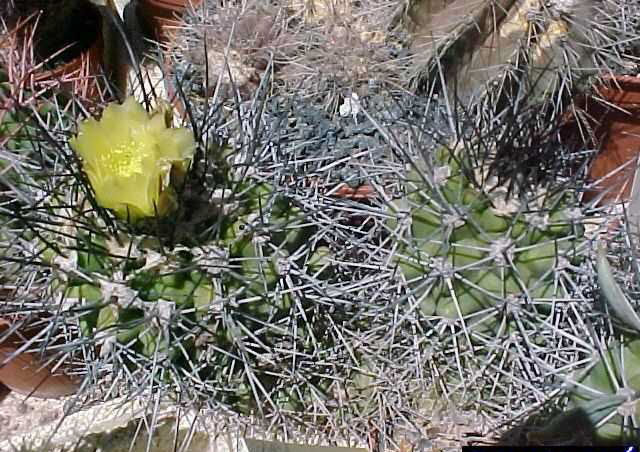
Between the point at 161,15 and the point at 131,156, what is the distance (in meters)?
0.97

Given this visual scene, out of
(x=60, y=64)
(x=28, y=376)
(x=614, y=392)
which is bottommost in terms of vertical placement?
(x=28, y=376)

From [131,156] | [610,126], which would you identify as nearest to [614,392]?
[131,156]

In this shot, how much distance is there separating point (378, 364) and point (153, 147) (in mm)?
505

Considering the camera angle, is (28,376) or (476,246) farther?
(28,376)

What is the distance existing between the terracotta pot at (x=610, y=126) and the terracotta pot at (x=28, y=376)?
97 centimetres

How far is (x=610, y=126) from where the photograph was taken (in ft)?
4.50

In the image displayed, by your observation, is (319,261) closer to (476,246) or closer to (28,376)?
(476,246)

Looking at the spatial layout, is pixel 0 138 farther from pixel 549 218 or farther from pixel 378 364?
pixel 549 218

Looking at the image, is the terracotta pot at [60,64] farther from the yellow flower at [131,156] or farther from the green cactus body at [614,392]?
the green cactus body at [614,392]

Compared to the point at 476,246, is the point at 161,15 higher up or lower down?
higher up

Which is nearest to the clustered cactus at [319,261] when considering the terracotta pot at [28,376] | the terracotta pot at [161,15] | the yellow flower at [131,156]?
the yellow flower at [131,156]

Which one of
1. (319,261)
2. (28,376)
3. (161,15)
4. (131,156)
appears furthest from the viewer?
(161,15)

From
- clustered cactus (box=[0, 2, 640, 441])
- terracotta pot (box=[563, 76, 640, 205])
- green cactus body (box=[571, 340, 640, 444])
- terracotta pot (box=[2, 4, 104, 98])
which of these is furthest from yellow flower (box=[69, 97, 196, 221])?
terracotta pot (box=[563, 76, 640, 205])

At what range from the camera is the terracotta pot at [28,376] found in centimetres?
124
